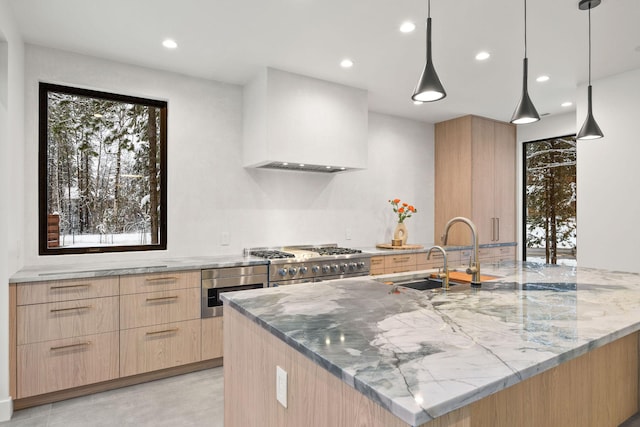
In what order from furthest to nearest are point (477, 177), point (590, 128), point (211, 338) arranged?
1. point (477, 177)
2. point (211, 338)
3. point (590, 128)

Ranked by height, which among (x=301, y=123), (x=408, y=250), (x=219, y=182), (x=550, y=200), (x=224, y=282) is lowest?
(x=224, y=282)

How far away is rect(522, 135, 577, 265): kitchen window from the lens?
493cm

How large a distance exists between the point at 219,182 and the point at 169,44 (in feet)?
4.25

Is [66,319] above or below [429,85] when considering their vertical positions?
below

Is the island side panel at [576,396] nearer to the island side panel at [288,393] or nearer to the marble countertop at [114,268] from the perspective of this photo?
the island side panel at [288,393]

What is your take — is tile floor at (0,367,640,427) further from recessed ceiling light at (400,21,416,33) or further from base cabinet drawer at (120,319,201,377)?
recessed ceiling light at (400,21,416,33)

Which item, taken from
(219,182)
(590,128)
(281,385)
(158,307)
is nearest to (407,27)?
(590,128)

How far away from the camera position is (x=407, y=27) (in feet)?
8.93

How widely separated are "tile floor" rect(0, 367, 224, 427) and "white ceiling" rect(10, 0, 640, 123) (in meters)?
2.63

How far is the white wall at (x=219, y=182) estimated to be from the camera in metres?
3.08

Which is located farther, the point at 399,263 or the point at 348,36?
the point at 399,263

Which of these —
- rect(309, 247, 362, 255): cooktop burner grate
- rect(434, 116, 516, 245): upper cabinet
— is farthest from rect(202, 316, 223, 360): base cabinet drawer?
rect(434, 116, 516, 245): upper cabinet

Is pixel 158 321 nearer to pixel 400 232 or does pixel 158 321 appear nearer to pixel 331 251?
pixel 331 251

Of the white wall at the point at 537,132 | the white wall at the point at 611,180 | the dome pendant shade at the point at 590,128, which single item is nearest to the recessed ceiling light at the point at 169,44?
the dome pendant shade at the point at 590,128
